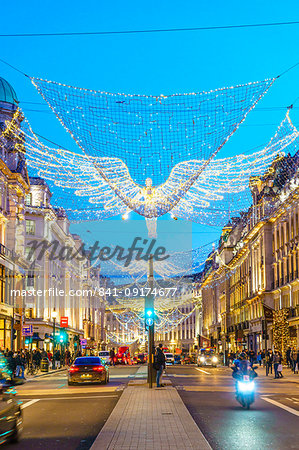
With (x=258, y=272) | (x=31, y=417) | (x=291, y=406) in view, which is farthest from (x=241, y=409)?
(x=258, y=272)

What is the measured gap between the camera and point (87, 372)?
29516mm

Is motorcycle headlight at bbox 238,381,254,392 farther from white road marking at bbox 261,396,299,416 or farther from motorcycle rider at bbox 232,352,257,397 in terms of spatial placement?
white road marking at bbox 261,396,299,416

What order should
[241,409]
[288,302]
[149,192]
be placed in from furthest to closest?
[288,302], [149,192], [241,409]

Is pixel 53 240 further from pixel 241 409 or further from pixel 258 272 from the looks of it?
pixel 241 409

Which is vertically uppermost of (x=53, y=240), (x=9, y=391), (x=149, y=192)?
(x=53, y=240)

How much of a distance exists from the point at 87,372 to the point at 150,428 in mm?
17083

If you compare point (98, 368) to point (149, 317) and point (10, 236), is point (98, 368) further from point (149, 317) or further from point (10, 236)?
point (10, 236)

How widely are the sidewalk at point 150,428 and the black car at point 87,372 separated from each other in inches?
399

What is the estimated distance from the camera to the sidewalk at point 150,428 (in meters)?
10.7

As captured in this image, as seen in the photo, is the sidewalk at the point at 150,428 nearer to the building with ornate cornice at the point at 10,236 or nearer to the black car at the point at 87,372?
the black car at the point at 87,372

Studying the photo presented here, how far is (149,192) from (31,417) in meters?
8.17

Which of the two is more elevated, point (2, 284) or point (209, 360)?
point (2, 284)

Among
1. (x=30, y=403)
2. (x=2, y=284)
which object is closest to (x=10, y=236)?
(x=2, y=284)

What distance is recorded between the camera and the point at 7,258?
174ft
